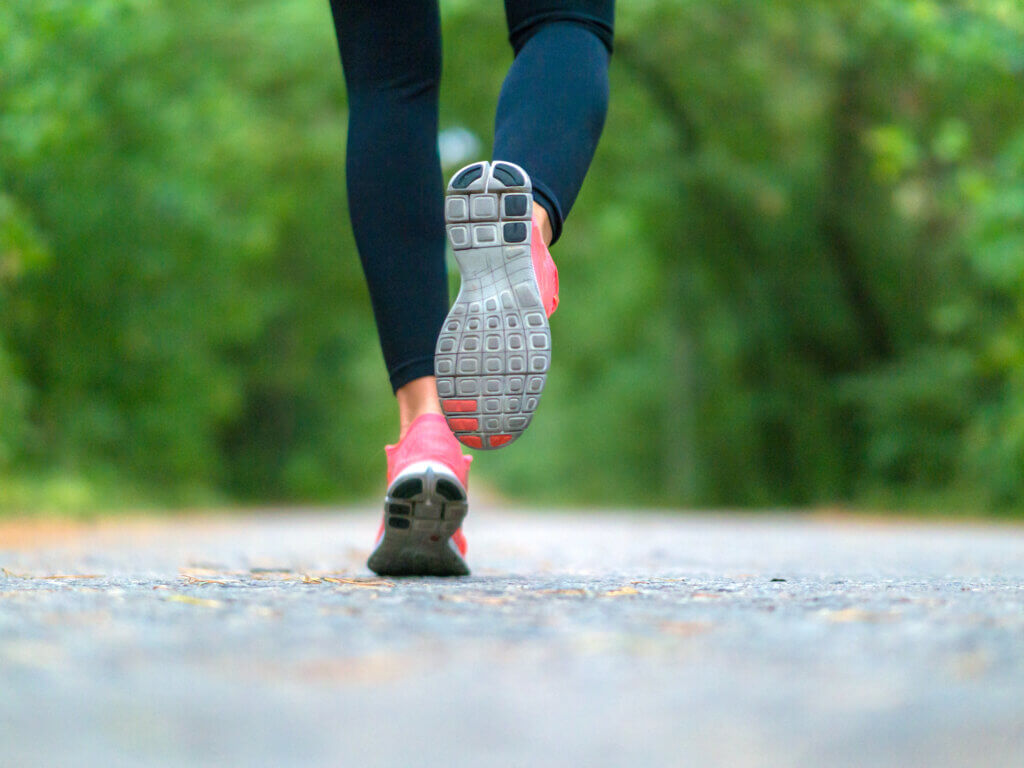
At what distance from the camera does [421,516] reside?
190 cm

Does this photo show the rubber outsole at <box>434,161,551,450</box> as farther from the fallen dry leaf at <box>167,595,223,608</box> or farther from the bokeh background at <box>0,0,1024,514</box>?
the bokeh background at <box>0,0,1024,514</box>

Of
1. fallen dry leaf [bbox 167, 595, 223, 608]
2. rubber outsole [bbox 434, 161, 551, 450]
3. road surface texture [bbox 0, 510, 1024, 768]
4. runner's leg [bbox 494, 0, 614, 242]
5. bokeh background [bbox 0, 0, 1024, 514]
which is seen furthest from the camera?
bokeh background [bbox 0, 0, 1024, 514]

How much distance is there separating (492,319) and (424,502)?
0.36 m

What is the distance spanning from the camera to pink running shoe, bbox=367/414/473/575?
1887mm

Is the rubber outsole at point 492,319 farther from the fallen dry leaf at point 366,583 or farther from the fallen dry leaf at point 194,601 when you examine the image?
the fallen dry leaf at point 194,601

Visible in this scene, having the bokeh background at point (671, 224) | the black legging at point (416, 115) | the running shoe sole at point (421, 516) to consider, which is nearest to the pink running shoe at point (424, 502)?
the running shoe sole at point (421, 516)

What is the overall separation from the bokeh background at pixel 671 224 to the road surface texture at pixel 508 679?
23.1 ft

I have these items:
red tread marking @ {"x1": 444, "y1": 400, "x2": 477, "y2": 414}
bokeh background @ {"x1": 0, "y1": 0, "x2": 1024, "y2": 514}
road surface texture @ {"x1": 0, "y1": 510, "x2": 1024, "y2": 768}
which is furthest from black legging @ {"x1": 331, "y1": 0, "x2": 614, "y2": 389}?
bokeh background @ {"x1": 0, "y1": 0, "x2": 1024, "y2": 514}

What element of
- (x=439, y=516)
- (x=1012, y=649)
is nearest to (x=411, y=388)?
(x=439, y=516)

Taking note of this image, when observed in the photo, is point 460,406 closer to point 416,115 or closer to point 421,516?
point 421,516

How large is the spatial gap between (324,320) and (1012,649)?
60.6 ft

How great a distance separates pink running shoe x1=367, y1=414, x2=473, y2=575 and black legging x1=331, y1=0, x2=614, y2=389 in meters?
0.13

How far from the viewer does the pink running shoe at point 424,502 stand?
189 cm

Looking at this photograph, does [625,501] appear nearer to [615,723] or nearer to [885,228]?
[885,228]
